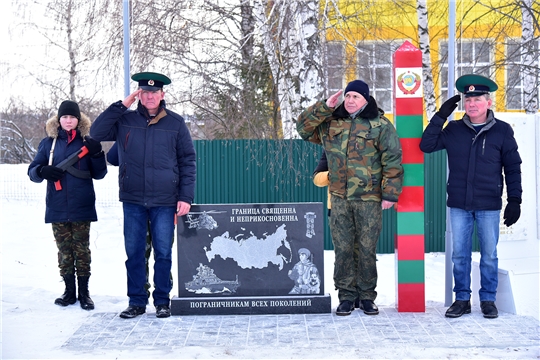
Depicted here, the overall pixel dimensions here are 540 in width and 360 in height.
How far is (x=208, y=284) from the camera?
588 cm

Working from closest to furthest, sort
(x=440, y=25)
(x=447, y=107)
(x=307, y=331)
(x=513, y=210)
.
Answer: (x=307, y=331)
(x=513, y=210)
(x=447, y=107)
(x=440, y=25)

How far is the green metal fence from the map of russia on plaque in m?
4.41

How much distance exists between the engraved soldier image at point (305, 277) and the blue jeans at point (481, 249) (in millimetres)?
1243

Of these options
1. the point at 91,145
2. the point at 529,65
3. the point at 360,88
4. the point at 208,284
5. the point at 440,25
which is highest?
the point at 440,25

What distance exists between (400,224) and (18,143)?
15432 millimetres

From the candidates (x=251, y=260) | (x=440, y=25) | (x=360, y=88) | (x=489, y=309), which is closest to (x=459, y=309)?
(x=489, y=309)

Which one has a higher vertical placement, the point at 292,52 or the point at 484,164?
the point at 292,52

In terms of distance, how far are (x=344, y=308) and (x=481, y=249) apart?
1.31m

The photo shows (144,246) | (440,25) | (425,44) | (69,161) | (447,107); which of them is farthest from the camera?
(440,25)

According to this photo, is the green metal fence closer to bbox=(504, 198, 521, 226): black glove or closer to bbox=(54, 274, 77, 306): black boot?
bbox=(54, 274, 77, 306): black boot

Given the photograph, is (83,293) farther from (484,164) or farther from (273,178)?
(273,178)

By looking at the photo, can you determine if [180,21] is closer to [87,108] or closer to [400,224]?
[87,108]

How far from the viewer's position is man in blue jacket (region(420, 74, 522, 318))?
556 cm

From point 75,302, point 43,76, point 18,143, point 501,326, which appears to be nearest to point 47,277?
point 75,302
